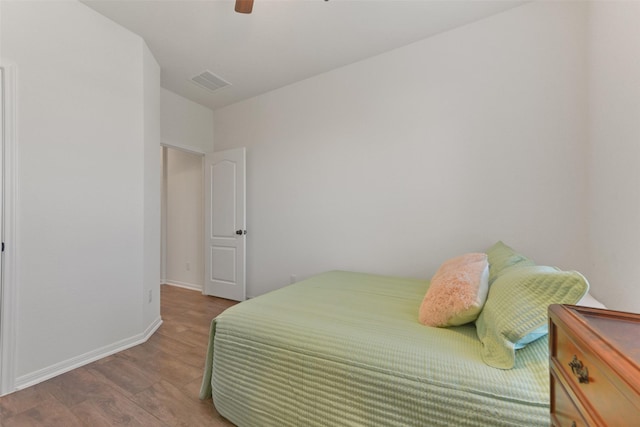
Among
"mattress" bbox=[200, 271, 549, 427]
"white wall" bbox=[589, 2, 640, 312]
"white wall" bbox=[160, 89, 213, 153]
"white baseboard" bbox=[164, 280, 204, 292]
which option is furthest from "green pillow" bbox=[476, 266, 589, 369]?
"white baseboard" bbox=[164, 280, 204, 292]

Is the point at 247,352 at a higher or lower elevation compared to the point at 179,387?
higher

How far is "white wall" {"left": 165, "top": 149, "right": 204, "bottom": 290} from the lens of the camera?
404 centimetres

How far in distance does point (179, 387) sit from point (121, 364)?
2.20 ft

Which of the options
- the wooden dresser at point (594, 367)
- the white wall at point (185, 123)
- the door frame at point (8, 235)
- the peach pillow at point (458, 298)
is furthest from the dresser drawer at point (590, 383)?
the white wall at point (185, 123)

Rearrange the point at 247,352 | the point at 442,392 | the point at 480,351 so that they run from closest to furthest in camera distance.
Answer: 1. the point at 442,392
2. the point at 480,351
3. the point at 247,352

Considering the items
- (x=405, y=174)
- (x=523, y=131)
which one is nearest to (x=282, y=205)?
(x=405, y=174)

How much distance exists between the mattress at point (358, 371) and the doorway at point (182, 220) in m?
2.85

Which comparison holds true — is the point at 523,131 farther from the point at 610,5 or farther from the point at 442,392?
the point at 442,392

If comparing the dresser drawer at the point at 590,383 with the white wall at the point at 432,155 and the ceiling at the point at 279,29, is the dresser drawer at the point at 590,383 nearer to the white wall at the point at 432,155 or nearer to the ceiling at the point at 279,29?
the white wall at the point at 432,155

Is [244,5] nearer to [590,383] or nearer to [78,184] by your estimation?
[78,184]

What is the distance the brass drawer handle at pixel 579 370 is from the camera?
53cm

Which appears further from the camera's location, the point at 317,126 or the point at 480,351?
the point at 317,126

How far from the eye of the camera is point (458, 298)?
47.8 inches

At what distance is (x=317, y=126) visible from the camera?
296cm
